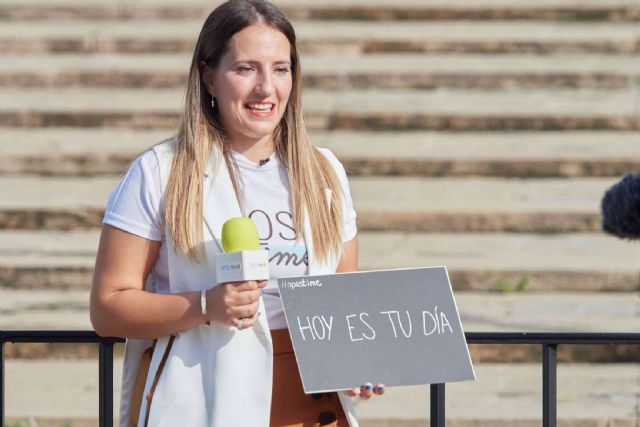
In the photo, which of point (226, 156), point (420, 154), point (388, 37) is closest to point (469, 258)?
point (420, 154)

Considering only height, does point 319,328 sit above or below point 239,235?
below

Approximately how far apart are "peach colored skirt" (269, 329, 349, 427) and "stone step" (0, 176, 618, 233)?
17.2 ft

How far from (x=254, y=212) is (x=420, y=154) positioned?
5.82m

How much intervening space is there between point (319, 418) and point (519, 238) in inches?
208

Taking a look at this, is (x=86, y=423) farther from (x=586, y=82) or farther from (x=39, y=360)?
(x=586, y=82)

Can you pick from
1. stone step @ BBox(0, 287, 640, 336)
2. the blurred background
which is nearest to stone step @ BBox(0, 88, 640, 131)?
the blurred background

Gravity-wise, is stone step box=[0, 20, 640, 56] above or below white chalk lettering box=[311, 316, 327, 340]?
above

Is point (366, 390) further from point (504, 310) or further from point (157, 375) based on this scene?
point (504, 310)

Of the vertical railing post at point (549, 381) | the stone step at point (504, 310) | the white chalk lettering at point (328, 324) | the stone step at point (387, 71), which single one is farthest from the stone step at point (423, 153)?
the white chalk lettering at point (328, 324)

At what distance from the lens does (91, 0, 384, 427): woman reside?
2.39m

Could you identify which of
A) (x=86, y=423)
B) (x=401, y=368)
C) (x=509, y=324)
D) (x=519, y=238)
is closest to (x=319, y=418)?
(x=401, y=368)

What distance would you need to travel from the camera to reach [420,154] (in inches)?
325

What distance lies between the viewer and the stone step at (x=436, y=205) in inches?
305

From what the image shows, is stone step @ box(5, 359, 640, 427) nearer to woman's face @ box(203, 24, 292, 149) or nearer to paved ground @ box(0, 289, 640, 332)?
paved ground @ box(0, 289, 640, 332)
